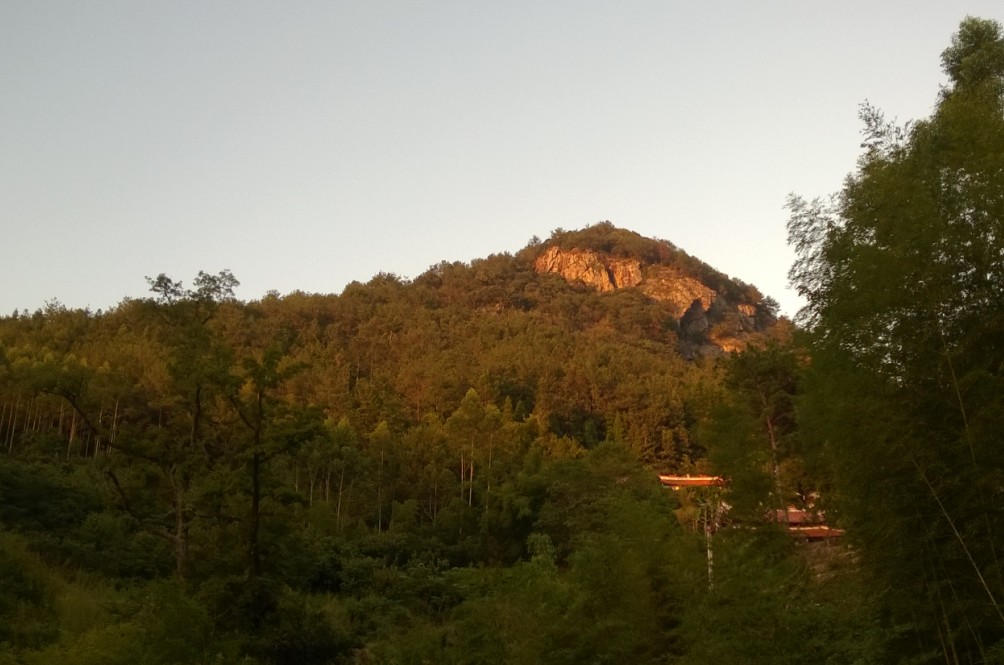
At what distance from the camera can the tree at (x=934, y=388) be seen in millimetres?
5531

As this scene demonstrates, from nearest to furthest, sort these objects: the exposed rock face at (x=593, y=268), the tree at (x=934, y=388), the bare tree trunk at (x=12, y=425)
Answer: the tree at (x=934, y=388), the bare tree trunk at (x=12, y=425), the exposed rock face at (x=593, y=268)

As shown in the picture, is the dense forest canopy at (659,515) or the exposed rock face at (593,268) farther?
the exposed rock face at (593,268)

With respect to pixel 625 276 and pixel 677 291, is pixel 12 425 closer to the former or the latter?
pixel 677 291

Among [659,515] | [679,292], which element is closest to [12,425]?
[659,515]

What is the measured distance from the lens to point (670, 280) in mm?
82750

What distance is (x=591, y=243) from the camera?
300 feet

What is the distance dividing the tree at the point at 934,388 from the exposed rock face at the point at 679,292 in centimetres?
6503

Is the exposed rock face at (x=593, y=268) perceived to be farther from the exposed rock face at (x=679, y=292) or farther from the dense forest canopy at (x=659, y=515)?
the dense forest canopy at (x=659, y=515)

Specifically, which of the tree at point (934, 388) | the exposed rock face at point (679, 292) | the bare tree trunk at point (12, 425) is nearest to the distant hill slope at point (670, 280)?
the exposed rock face at point (679, 292)

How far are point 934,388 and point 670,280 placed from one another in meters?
78.4

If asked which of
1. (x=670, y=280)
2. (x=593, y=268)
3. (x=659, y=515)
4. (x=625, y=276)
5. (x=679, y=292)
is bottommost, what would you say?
(x=659, y=515)

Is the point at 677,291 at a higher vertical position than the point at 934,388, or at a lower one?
higher

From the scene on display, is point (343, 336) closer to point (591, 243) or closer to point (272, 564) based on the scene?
point (591, 243)

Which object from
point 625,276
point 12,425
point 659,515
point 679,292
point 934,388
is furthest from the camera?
point 625,276
